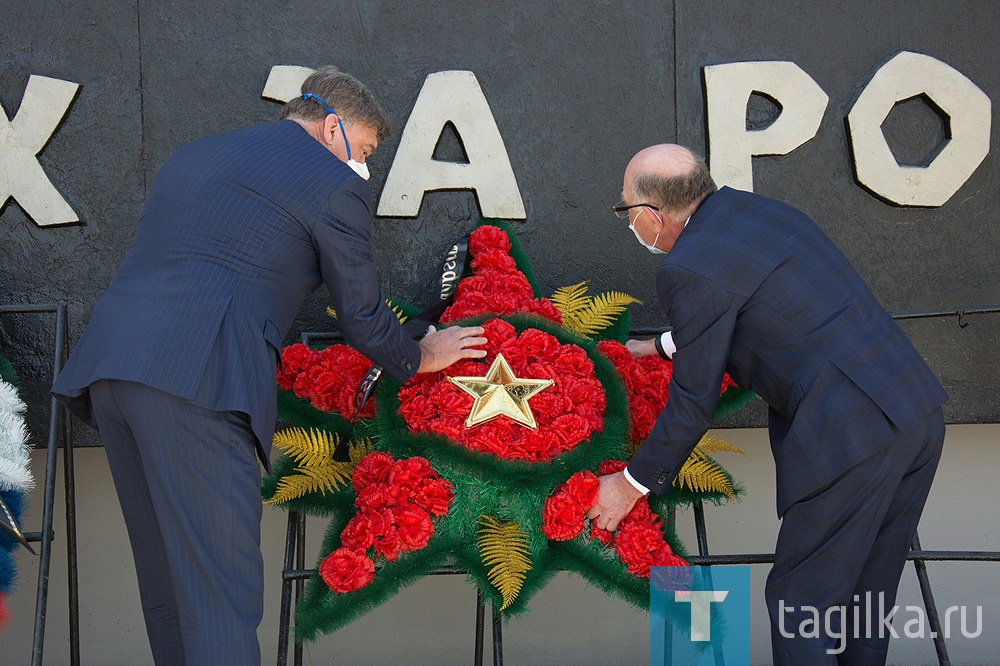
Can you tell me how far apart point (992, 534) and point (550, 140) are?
2.40 meters

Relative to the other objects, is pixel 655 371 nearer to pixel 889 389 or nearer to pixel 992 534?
pixel 889 389

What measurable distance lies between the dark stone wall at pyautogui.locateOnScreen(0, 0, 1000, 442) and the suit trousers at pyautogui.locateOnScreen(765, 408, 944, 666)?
1.11m

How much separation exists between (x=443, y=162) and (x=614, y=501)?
1530 mm

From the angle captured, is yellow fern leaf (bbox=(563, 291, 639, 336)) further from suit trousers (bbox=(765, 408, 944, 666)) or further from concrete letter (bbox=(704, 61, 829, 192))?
suit trousers (bbox=(765, 408, 944, 666))

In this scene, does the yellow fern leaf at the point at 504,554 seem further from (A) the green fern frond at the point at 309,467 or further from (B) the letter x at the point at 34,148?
(B) the letter x at the point at 34,148

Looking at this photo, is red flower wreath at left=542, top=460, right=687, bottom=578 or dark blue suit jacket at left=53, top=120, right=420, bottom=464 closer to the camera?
dark blue suit jacket at left=53, top=120, right=420, bottom=464

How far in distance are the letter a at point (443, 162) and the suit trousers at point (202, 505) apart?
1.43 meters

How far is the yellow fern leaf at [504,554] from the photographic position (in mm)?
2504

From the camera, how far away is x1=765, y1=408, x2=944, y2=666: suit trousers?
2.39 m

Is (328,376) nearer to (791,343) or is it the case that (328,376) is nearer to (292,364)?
(292,364)

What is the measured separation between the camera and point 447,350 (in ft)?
9.00

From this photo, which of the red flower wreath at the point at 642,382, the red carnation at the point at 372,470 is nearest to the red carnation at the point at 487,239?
the red flower wreath at the point at 642,382

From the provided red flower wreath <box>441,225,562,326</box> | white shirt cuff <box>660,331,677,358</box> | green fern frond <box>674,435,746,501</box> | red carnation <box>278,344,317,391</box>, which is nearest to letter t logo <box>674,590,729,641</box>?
green fern frond <box>674,435,746,501</box>

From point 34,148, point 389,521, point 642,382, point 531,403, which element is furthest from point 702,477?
point 34,148
